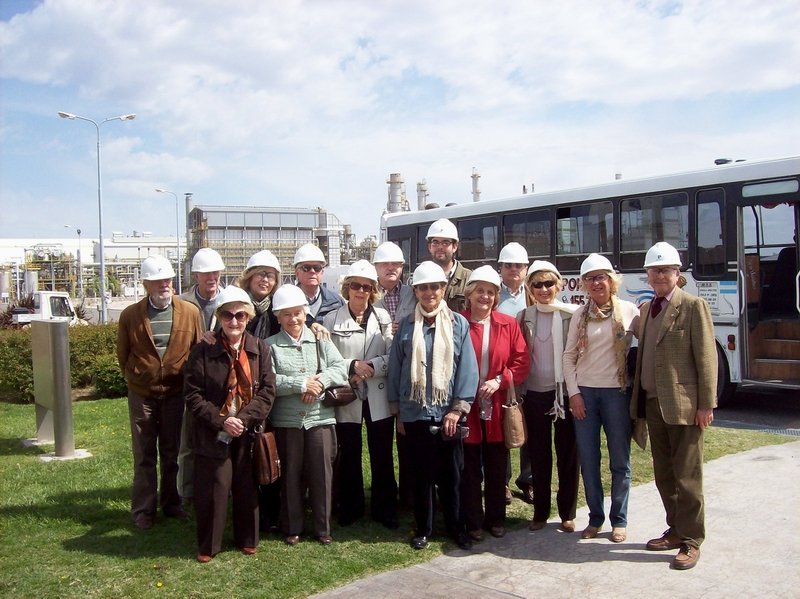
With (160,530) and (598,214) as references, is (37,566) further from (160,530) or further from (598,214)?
(598,214)

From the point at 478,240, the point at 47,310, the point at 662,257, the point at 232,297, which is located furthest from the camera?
the point at 478,240

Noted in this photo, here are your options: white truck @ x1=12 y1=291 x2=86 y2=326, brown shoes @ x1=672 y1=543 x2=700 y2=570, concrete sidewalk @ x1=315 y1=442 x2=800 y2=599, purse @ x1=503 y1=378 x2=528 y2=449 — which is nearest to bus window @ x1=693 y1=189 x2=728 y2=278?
concrete sidewalk @ x1=315 y1=442 x2=800 y2=599

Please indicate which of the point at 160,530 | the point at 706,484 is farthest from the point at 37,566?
the point at 706,484

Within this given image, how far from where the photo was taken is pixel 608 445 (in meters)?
5.10

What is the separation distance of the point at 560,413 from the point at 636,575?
1185 mm

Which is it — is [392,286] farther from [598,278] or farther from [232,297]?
[598,278]

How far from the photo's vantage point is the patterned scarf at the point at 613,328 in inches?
197

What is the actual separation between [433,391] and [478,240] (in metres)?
9.60

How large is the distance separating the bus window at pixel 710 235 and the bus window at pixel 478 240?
4.09 m

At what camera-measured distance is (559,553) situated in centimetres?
490

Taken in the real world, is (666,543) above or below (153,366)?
below

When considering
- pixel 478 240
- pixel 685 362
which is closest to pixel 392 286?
pixel 685 362

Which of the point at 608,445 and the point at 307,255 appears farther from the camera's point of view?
the point at 307,255

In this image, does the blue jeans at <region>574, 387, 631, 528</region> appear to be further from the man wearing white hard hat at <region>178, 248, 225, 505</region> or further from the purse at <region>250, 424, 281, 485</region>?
the man wearing white hard hat at <region>178, 248, 225, 505</region>
